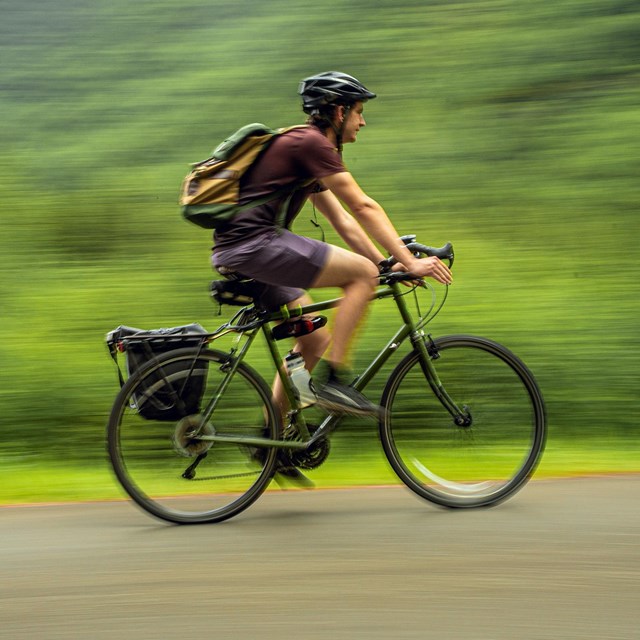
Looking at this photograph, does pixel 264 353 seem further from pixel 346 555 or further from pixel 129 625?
pixel 129 625

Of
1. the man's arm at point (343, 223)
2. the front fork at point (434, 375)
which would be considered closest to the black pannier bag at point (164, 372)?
the man's arm at point (343, 223)

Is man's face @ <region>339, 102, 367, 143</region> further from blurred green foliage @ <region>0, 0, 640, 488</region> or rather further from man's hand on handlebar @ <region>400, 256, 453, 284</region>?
blurred green foliage @ <region>0, 0, 640, 488</region>

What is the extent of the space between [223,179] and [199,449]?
50.5 inches

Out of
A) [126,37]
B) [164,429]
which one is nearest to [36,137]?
[126,37]

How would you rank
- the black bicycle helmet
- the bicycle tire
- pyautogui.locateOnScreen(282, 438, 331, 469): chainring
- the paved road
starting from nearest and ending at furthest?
the paved road, the black bicycle helmet, the bicycle tire, pyautogui.locateOnScreen(282, 438, 331, 469): chainring

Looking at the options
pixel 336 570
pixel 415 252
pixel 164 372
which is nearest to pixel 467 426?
pixel 415 252

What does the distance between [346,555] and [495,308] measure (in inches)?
143

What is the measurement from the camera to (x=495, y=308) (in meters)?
7.69

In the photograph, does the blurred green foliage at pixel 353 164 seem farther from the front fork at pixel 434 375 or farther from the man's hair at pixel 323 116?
the man's hair at pixel 323 116

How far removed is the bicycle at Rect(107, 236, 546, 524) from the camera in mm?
4961

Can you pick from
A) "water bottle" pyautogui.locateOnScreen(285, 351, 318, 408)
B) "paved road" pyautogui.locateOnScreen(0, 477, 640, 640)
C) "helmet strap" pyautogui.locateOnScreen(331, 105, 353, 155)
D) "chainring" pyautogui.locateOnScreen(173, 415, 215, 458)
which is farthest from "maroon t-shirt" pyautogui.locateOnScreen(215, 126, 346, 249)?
"paved road" pyautogui.locateOnScreen(0, 477, 640, 640)

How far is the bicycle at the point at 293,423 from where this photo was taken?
4961mm

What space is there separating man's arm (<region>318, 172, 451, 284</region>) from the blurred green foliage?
205cm

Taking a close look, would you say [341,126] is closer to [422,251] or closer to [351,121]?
[351,121]
